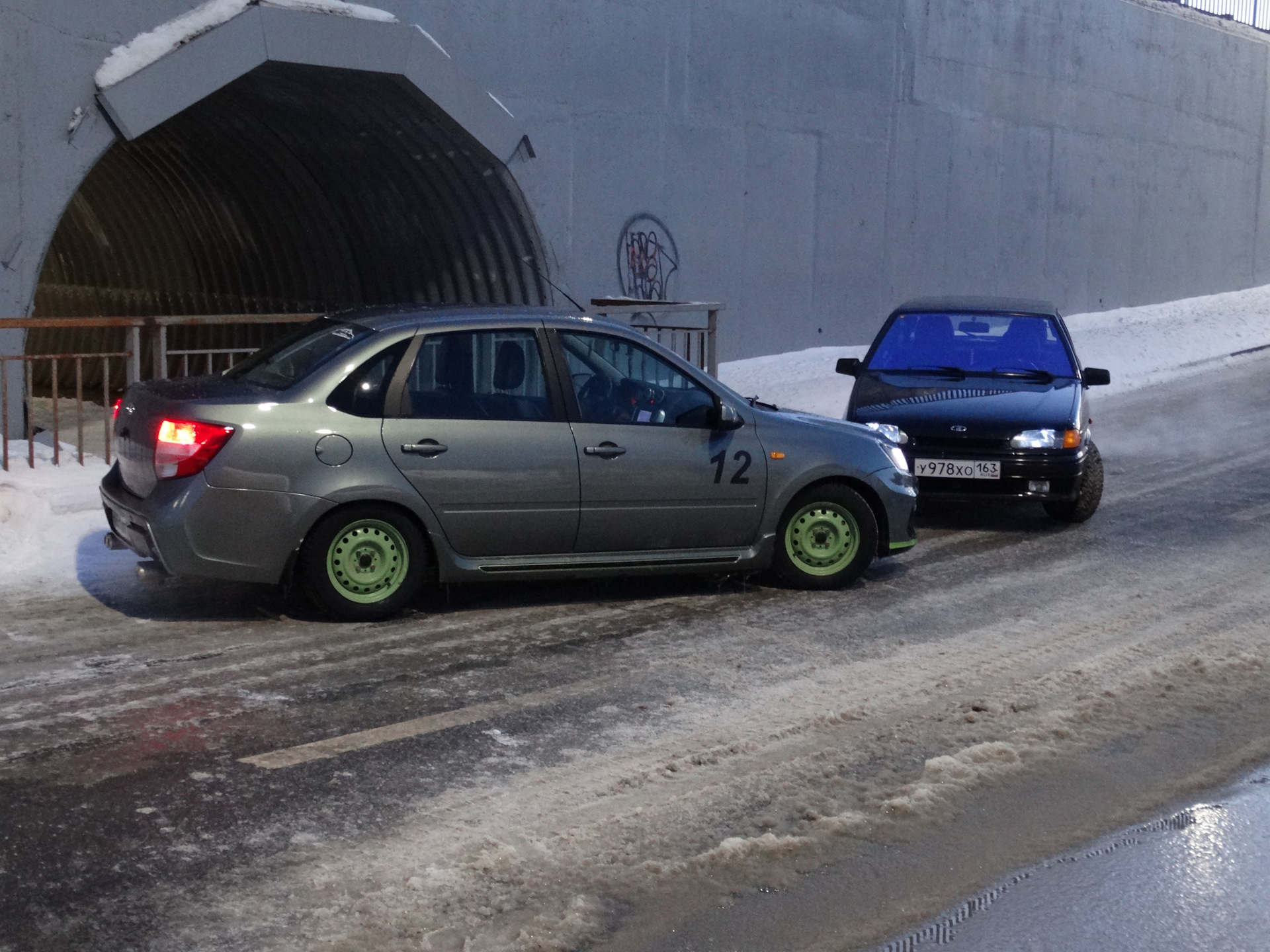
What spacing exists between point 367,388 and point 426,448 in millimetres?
400

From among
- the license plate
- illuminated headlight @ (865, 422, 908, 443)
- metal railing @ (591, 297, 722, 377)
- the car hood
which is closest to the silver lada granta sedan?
illuminated headlight @ (865, 422, 908, 443)

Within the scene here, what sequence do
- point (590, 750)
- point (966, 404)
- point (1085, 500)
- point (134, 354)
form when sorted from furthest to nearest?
point (1085, 500), point (966, 404), point (134, 354), point (590, 750)

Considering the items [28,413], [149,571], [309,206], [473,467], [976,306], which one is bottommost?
[149,571]

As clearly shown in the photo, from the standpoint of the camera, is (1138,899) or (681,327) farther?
(681,327)

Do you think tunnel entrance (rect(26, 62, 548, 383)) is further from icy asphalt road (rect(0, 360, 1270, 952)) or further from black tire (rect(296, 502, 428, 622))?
icy asphalt road (rect(0, 360, 1270, 952))

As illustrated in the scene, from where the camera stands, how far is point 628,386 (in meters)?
7.72

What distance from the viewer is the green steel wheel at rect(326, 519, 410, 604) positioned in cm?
712

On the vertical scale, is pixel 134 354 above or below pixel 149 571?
above

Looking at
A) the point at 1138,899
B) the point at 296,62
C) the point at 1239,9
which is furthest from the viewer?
the point at 1239,9

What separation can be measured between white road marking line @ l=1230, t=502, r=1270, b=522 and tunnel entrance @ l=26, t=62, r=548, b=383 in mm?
6355

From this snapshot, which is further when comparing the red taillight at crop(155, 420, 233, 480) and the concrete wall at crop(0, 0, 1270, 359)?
the concrete wall at crop(0, 0, 1270, 359)

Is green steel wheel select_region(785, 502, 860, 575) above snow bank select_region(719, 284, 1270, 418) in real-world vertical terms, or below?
below

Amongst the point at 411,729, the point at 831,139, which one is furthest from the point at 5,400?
the point at 831,139

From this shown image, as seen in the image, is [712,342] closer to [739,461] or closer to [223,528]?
[739,461]
